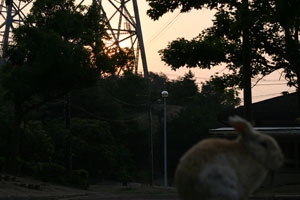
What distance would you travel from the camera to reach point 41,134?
32062 mm

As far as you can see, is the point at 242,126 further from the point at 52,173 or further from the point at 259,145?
the point at 52,173

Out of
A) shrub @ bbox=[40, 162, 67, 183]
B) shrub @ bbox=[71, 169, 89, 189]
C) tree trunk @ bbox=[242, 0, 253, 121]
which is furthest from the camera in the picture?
shrub @ bbox=[71, 169, 89, 189]

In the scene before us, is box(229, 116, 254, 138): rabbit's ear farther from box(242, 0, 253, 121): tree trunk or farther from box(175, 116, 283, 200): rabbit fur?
box(242, 0, 253, 121): tree trunk

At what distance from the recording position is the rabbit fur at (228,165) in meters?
2.89

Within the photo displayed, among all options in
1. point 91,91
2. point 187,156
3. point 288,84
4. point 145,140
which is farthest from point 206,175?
point 145,140

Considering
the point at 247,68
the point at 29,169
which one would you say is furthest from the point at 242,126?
the point at 29,169

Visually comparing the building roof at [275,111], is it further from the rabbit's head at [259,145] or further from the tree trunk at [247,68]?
the rabbit's head at [259,145]

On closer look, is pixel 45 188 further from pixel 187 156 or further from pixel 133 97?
pixel 133 97

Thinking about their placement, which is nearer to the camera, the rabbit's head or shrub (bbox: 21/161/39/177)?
the rabbit's head

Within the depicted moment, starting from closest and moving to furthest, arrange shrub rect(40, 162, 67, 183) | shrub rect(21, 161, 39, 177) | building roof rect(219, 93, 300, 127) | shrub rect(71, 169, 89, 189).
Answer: building roof rect(219, 93, 300, 127), shrub rect(21, 161, 39, 177), shrub rect(40, 162, 67, 183), shrub rect(71, 169, 89, 189)

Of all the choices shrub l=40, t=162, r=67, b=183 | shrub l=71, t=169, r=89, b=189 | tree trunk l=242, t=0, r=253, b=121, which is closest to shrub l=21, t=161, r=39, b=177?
shrub l=40, t=162, r=67, b=183

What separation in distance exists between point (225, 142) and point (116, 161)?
139 ft

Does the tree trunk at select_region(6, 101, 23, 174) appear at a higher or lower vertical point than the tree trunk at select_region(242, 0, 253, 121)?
lower

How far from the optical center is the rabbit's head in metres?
3.04
